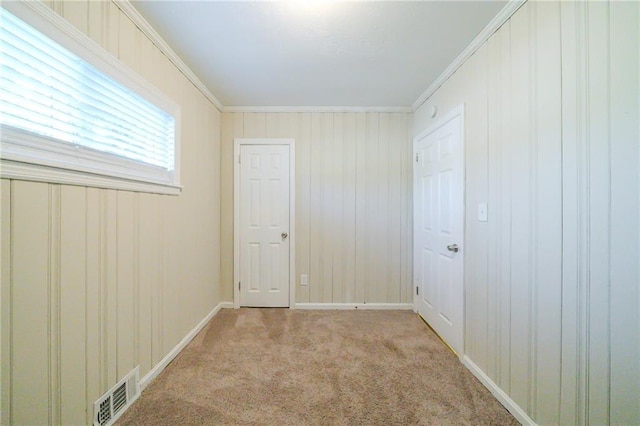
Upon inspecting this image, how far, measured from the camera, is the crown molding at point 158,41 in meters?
1.37

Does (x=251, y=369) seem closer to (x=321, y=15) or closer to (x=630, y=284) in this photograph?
(x=630, y=284)

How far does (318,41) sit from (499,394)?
2.65 metres

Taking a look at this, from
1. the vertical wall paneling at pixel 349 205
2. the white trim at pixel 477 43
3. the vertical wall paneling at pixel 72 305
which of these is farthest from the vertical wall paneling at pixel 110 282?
the white trim at pixel 477 43

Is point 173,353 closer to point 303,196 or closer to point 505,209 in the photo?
point 303,196

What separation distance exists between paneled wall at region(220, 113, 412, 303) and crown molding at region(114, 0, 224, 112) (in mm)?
633

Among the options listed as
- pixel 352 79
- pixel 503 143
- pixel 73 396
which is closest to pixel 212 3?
pixel 352 79

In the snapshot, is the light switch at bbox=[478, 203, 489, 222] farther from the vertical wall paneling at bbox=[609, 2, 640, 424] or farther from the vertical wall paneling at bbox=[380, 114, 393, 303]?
the vertical wall paneling at bbox=[380, 114, 393, 303]

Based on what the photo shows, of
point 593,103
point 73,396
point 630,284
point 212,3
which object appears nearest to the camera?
point 630,284

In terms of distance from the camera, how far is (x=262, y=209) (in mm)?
2879

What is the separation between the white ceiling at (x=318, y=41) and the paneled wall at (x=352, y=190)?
43 cm

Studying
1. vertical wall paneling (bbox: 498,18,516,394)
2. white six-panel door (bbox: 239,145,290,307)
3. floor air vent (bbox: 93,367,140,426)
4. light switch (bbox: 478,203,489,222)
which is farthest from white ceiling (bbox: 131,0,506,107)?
floor air vent (bbox: 93,367,140,426)

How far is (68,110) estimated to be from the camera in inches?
43.2

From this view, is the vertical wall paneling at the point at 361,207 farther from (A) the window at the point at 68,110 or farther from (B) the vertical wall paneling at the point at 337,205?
(A) the window at the point at 68,110

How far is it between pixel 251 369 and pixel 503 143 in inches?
92.0
